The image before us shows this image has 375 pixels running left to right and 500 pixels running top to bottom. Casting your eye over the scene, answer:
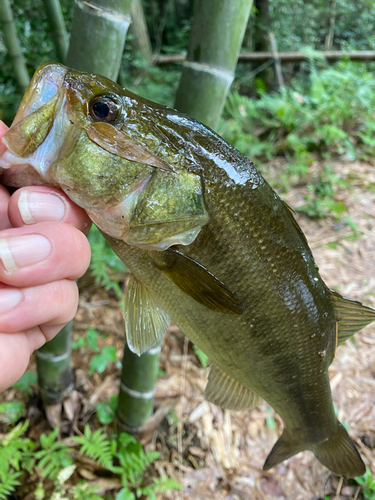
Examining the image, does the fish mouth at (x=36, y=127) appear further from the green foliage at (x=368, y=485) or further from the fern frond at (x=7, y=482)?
the green foliage at (x=368, y=485)

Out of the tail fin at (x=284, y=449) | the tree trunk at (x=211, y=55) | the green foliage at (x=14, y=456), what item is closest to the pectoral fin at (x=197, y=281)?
the tree trunk at (x=211, y=55)

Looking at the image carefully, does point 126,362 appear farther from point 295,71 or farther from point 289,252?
point 295,71

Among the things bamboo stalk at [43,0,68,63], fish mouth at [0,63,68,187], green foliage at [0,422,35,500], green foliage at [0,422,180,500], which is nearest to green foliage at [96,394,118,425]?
green foliage at [0,422,180,500]

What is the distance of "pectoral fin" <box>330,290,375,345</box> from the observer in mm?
1192

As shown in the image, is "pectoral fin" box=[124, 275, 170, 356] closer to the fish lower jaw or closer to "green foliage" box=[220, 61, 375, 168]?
the fish lower jaw

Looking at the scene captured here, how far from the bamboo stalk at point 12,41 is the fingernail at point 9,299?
4.52 feet

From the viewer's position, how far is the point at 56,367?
1.86m

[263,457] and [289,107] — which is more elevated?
[289,107]

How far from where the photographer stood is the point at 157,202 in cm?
90

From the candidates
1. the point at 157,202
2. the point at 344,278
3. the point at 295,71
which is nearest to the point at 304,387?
the point at 157,202

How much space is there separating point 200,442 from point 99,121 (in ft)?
6.49

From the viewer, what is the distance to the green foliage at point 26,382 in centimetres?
201

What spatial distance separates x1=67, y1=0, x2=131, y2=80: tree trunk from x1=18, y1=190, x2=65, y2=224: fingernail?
2.06 feet

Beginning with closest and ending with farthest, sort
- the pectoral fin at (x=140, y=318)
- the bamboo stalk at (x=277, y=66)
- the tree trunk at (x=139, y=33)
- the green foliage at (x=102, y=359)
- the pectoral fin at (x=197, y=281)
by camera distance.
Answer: the pectoral fin at (x=197, y=281) → the pectoral fin at (x=140, y=318) → the green foliage at (x=102, y=359) → the tree trunk at (x=139, y=33) → the bamboo stalk at (x=277, y=66)
